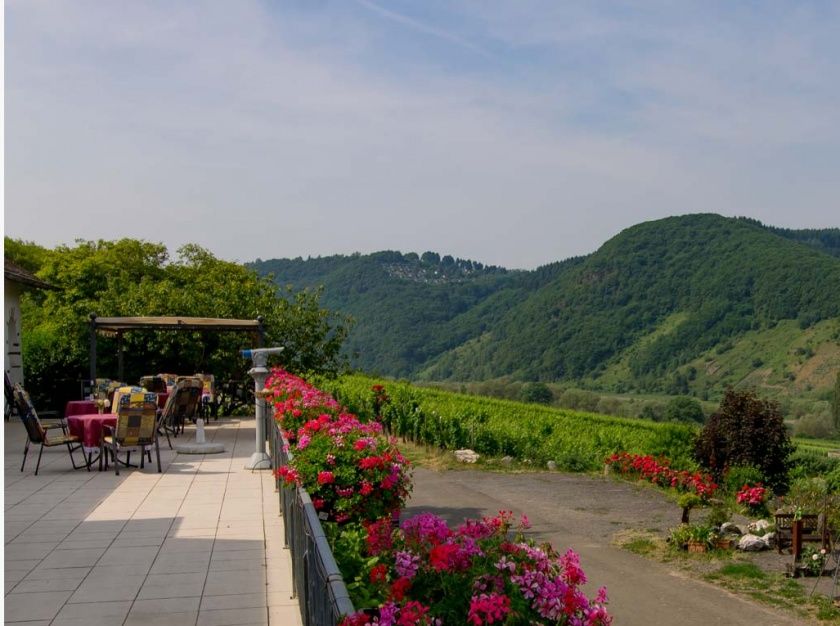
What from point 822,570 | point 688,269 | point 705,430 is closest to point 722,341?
point 688,269

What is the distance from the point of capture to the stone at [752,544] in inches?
317

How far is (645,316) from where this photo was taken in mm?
86312

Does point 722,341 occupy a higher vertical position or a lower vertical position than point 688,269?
lower

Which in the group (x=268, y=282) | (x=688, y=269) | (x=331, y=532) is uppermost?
(x=688, y=269)

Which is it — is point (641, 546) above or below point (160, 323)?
below

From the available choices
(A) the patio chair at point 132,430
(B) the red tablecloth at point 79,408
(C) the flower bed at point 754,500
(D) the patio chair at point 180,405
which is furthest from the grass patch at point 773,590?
(B) the red tablecloth at point 79,408

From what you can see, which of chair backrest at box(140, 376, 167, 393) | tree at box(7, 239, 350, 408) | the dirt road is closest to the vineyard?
tree at box(7, 239, 350, 408)

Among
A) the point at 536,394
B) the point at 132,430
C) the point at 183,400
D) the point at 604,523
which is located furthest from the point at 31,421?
the point at 536,394

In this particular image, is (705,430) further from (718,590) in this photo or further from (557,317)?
(557,317)

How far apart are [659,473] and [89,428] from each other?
763 cm

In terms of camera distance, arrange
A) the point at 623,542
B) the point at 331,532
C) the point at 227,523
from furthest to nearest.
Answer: the point at 623,542
the point at 227,523
the point at 331,532

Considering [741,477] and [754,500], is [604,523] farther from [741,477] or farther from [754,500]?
[741,477]

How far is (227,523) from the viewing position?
289 inches

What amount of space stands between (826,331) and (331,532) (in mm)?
71254
